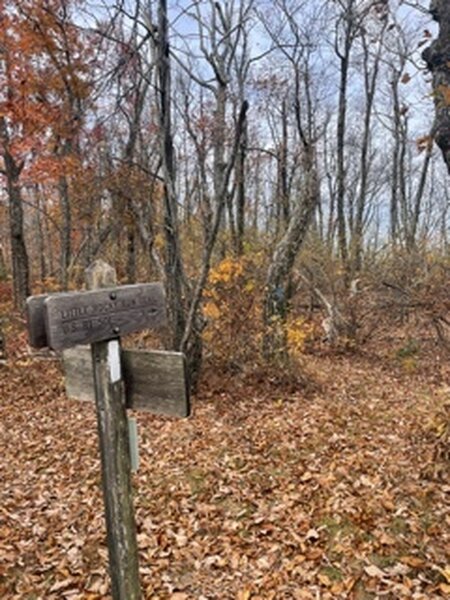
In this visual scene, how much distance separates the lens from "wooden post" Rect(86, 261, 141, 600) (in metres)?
2.23

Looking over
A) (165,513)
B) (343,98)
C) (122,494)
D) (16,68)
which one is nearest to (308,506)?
(165,513)

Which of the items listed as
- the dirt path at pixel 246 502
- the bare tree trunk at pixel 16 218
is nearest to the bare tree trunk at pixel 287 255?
the dirt path at pixel 246 502

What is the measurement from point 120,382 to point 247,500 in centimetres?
264

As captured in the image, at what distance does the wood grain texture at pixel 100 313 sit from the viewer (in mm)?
1951

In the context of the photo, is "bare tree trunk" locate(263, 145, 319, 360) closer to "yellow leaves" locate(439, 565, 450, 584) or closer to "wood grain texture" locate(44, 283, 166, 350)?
"yellow leaves" locate(439, 565, 450, 584)

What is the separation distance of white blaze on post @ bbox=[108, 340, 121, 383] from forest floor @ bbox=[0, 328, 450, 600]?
6.57 ft

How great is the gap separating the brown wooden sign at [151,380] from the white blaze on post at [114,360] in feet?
0.22

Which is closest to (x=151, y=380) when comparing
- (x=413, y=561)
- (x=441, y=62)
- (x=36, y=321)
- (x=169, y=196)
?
(x=36, y=321)

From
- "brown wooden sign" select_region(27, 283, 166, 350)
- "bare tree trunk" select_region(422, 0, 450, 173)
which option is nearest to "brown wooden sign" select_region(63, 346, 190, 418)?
"brown wooden sign" select_region(27, 283, 166, 350)

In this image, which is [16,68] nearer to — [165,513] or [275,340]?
[275,340]

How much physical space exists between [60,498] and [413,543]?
342 cm

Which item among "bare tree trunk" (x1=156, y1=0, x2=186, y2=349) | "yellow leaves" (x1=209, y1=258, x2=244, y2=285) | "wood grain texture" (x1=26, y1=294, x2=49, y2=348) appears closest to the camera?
"wood grain texture" (x1=26, y1=294, x2=49, y2=348)

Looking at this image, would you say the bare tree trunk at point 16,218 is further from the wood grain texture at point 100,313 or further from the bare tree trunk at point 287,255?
the wood grain texture at point 100,313

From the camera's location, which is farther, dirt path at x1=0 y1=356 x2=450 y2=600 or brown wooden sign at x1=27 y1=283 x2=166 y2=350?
dirt path at x1=0 y1=356 x2=450 y2=600
